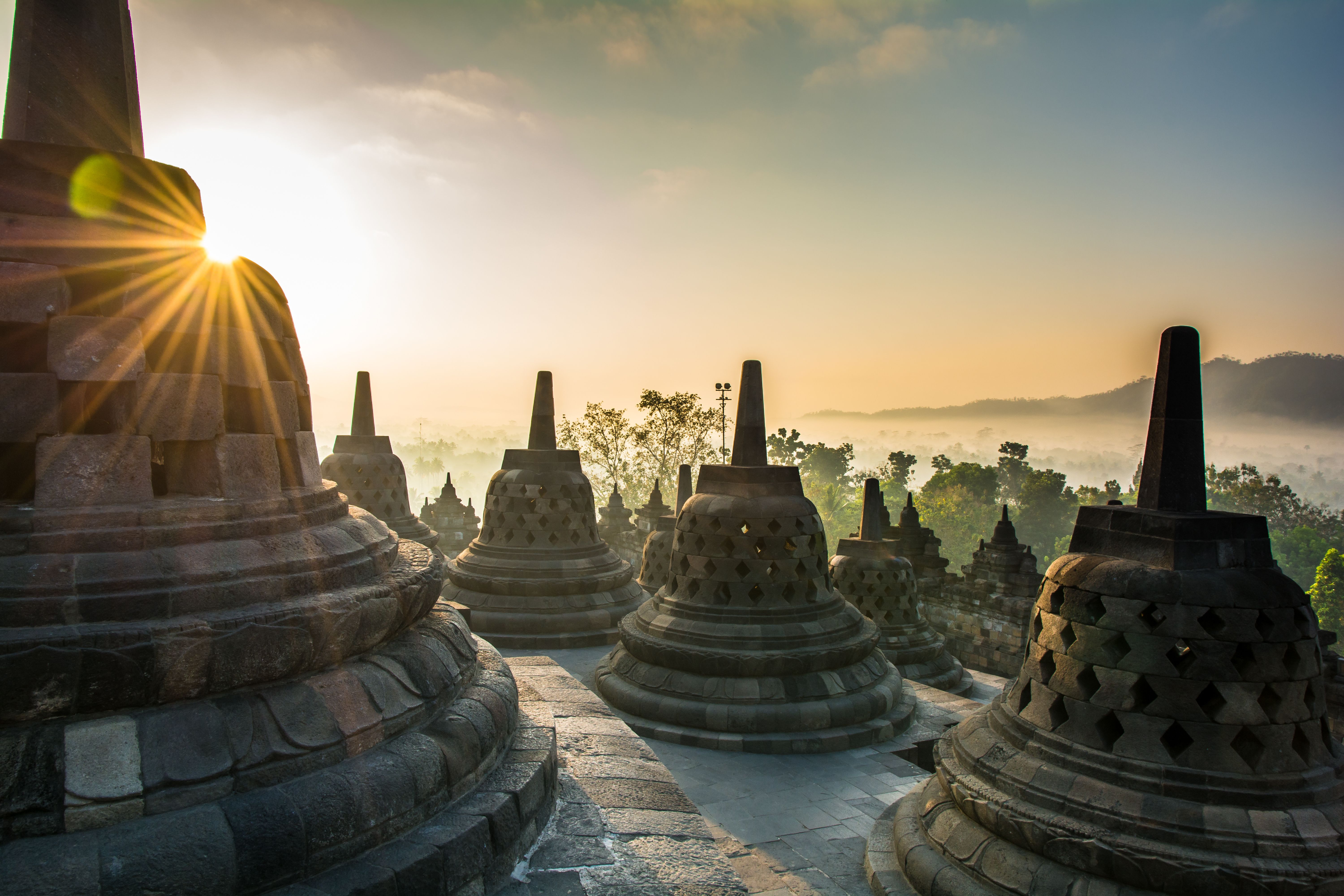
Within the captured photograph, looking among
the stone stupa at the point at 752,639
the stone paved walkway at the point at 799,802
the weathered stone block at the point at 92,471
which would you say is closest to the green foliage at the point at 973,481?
the stone stupa at the point at 752,639

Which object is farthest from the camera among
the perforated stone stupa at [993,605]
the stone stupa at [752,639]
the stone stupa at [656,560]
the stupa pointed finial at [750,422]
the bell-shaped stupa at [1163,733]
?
the perforated stone stupa at [993,605]

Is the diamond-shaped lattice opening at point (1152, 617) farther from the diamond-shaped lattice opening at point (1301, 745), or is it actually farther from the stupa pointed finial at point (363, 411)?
the stupa pointed finial at point (363, 411)

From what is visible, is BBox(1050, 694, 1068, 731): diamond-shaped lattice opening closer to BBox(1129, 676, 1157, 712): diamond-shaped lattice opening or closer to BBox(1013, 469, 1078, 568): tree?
BBox(1129, 676, 1157, 712): diamond-shaped lattice opening

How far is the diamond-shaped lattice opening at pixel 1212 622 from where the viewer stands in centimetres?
425

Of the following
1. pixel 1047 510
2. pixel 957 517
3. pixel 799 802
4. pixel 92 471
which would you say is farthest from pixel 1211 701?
pixel 1047 510

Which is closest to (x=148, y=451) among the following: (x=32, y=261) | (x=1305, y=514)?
(x=32, y=261)

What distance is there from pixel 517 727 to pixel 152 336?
2457mm

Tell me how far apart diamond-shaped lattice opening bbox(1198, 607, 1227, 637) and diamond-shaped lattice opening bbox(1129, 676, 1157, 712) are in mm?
442

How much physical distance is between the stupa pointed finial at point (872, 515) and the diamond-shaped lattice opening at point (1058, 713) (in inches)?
292

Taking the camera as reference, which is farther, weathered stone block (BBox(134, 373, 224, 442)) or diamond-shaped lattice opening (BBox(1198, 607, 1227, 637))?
diamond-shaped lattice opening (BBox(1198, 607, 1227, 637))

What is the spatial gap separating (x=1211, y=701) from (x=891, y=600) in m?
7.27

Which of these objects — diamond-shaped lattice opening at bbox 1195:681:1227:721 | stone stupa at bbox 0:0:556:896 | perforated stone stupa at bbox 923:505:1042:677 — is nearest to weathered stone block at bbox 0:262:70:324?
stone stupa at bbox 0:0:556:896

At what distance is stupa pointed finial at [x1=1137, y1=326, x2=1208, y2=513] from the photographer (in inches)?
185

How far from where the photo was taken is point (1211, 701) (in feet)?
13.9
